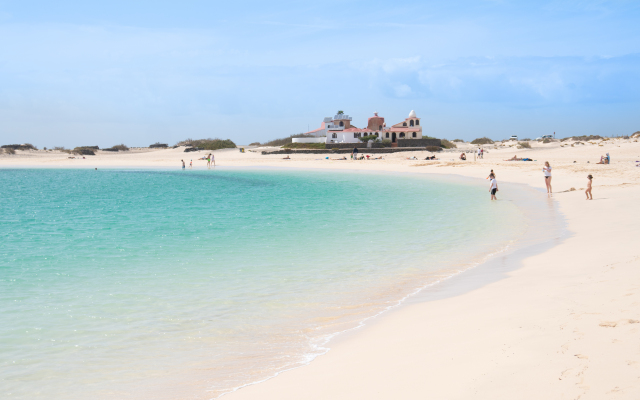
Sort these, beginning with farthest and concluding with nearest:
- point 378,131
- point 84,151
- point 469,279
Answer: point 84,151 < point 378,131 < point 469,279

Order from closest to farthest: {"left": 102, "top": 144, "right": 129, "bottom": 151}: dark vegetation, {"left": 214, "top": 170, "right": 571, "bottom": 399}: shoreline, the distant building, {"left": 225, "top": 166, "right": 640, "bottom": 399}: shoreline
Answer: {"left": 225, "top": 166, "right": 640, "bottom": 399}: shoreline
{"left": 214, "top": 170, "right": 571, "bottom": 399}: shoreline
the distant building
{"left": 102, "top": 144, "right": 129, "bottom": 151}: dark vegetation

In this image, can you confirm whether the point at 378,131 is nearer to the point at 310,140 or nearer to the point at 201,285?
the point at 310,140

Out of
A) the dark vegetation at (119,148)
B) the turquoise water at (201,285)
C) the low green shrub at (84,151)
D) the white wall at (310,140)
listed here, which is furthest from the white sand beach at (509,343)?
the dark vegetation at (119,148)

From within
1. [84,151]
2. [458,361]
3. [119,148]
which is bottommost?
[458,361]

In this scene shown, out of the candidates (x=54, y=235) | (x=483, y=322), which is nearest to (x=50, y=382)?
(x=483, y=322)

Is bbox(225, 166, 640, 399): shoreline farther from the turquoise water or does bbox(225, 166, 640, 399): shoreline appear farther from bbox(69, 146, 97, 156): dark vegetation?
bbox(69, 146, 97, 156): dark vegetation

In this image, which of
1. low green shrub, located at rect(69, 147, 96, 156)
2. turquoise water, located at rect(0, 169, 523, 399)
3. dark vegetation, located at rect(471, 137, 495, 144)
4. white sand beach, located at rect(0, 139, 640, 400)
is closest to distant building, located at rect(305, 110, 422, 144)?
dark vegetation, located at rect(471, 137, 495, 144)

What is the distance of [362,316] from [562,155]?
180 ft

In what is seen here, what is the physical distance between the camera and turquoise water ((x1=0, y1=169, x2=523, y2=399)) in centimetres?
590

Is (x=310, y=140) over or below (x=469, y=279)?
over

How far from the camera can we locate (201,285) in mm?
9852

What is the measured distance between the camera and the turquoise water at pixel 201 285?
5.90 meters

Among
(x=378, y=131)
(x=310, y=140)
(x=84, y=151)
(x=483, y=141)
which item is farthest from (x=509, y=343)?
(x=84, y=151)

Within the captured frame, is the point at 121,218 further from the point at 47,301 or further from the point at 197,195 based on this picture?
the point at 47,301
